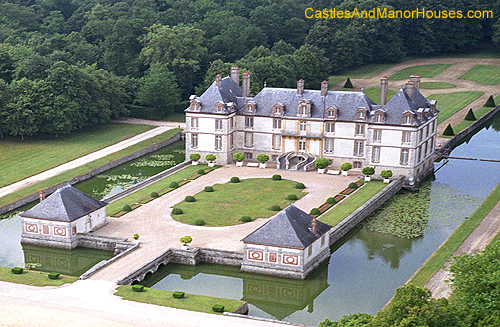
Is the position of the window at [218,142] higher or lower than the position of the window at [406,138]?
lower

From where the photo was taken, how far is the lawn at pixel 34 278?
150ft

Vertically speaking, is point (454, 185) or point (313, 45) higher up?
point (313, 45)

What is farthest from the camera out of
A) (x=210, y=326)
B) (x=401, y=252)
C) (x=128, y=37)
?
(x=128, y=37)

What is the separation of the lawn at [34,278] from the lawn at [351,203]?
19.7 m

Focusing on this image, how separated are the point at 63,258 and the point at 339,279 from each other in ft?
60.3

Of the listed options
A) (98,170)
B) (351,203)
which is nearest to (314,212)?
(351,203)

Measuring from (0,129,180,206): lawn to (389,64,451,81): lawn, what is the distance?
4218 cm

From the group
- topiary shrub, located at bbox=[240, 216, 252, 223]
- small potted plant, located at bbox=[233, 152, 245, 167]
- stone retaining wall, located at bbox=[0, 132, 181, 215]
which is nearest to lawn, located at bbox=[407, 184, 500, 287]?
topiary shrub, located at bbox=[240, 216, 252, 223]

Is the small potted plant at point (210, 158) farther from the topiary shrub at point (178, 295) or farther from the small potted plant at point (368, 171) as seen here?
the topiary shrub at point (178, 295)

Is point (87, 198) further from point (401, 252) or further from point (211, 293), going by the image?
point (401, 252)

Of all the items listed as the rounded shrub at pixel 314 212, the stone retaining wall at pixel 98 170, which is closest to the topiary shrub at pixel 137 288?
the rounded shrub at pixel 314 212

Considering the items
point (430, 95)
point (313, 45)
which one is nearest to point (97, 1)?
point (313, 45)

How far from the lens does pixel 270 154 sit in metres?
74.4

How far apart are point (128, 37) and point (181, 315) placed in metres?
69.7
